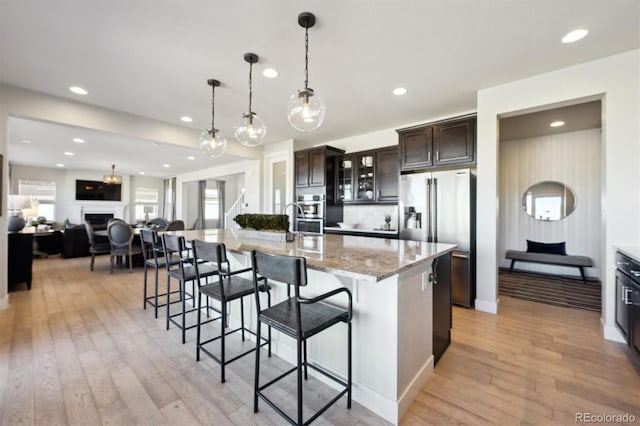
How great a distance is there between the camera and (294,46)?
7.93 ft

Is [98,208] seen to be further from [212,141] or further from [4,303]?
[212,141]

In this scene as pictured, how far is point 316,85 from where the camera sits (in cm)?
321

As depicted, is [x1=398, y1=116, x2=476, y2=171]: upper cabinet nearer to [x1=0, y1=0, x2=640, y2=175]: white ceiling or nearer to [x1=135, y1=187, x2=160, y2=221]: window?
[x1=0, y1=0, x2=640, y2=175]: white ceiling

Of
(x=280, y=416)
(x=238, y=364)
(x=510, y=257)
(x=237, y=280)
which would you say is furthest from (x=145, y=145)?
(x=510, y=257)

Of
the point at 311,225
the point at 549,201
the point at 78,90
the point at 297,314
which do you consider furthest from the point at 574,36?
the point at 78,90

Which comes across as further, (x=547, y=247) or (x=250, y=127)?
(x=547, y=247)

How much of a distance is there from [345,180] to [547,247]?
3915 mm

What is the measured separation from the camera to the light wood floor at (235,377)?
1592mm

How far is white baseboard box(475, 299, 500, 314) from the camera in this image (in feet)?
10.5

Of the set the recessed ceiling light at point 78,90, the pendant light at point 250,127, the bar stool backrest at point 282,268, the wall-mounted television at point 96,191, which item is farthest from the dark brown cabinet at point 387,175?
the wall-mounted television at point 96,191

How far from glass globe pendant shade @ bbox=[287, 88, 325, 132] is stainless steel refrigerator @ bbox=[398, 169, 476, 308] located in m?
2.03

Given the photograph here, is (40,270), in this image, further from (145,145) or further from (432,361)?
(432,361)

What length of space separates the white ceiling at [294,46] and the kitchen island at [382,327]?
5.90 ft

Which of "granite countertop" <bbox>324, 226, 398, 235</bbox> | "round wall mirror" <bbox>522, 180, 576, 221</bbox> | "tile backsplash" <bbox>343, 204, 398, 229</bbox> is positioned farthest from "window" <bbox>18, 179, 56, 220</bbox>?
"round wall mirror" <bbox>522, 180, 576, 221</bbox>
